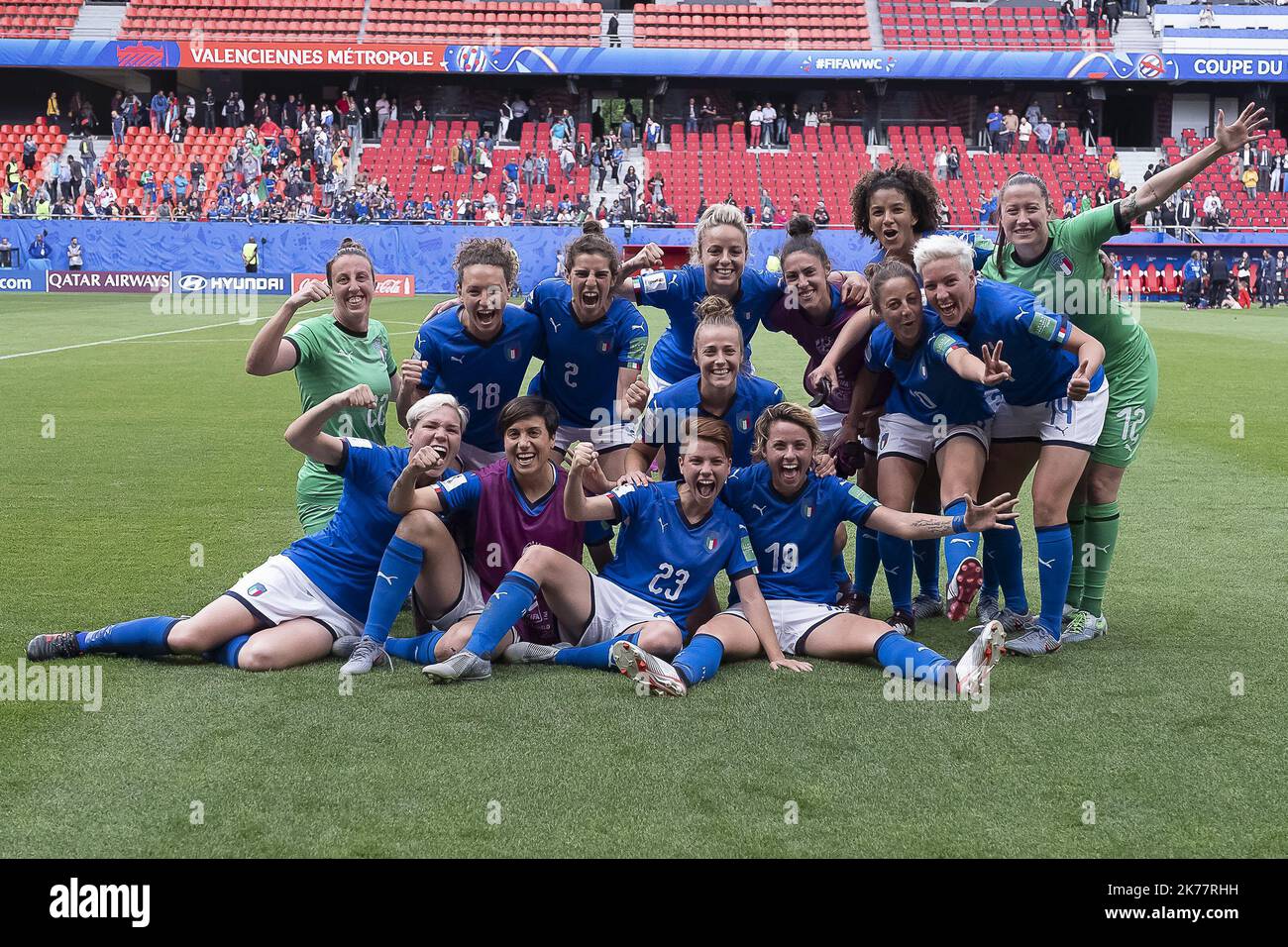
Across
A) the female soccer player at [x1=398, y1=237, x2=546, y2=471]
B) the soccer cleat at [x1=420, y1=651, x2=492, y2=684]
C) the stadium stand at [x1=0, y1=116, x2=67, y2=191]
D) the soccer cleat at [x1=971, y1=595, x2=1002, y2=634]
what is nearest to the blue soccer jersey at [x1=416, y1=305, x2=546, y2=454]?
the female soccer player at [x1=398, y1=237, x2=546, y2=471]

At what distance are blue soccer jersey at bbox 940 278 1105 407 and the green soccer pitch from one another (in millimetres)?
1107

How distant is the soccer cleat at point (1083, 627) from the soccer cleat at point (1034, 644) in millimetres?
189

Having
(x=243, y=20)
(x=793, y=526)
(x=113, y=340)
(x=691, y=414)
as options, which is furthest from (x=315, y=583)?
(x=243, y=20)

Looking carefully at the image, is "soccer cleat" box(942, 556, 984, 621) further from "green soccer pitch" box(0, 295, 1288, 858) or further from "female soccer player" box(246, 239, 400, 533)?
"female soccer player" box(246, 239, 400, 533)

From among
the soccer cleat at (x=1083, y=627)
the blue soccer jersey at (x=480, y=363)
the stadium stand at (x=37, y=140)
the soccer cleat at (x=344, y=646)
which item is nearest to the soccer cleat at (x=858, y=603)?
the soccer cleat at (x=1083, y=627)

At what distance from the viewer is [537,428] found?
5.20m

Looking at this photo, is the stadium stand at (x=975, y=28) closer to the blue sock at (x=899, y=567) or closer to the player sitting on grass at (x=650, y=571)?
the blue sock at (x=899, y=567)

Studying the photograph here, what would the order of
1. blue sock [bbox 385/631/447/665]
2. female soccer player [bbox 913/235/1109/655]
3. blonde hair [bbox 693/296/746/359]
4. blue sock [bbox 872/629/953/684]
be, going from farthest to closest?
blonde hair [bbox 693/296/746/359], female soccer player [bbox 913/235/1109/655], blue sock [bbox 385/631/447/665], blue sock [bbox 872/629/953/684]

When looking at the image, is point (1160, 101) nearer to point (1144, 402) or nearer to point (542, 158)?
point (542, 158)

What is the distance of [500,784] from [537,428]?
178cm

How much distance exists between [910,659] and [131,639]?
2978mm

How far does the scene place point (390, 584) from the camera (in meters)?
4.97

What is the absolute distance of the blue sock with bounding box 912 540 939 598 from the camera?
608 cm
